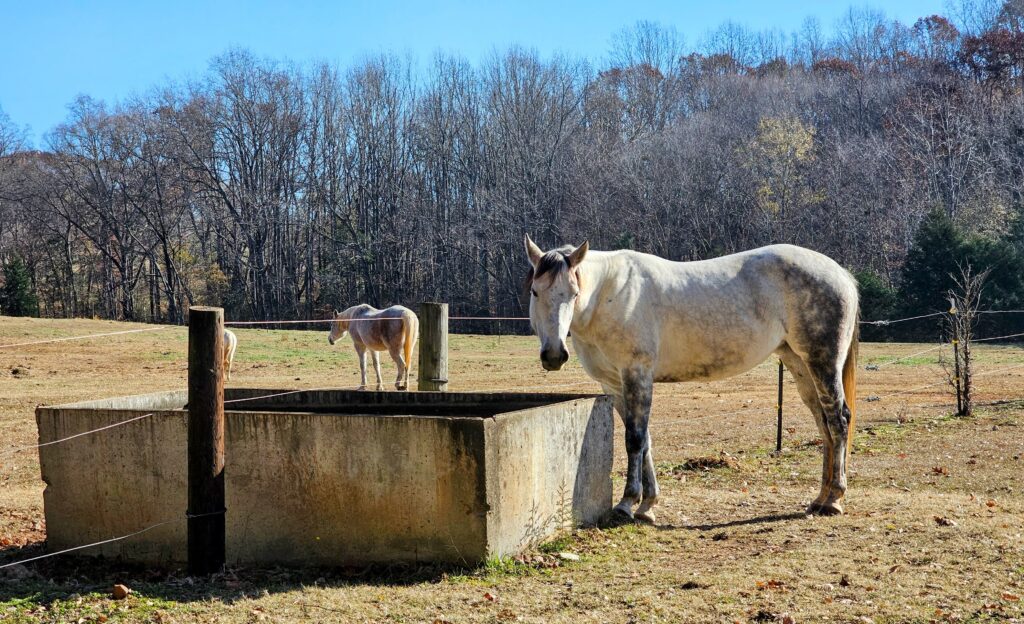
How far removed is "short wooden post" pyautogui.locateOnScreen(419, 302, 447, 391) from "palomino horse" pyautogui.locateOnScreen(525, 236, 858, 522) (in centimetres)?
169

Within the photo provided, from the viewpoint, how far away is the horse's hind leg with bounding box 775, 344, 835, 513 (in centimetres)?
687

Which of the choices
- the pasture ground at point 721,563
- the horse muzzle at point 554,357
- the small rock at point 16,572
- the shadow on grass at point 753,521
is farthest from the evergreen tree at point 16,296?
the shadow on grass at point 753,521

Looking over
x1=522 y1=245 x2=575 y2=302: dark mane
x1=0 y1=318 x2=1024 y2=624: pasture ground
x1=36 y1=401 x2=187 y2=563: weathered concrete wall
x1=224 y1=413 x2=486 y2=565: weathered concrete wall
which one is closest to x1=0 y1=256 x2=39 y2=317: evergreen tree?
x1=0 y1=318 x2=1024 y2=624: pasture ground

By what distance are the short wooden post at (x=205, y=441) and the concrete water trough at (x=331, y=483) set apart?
349 mm

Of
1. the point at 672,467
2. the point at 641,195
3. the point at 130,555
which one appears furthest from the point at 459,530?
the point at 641,195

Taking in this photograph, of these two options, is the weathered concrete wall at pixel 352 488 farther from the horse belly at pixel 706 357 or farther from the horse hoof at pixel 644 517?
the horse belly at pixel 706 357

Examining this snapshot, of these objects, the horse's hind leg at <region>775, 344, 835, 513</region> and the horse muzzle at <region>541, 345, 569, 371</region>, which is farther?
the horse's hind leg at <region>775, 344, 835, 513</region>

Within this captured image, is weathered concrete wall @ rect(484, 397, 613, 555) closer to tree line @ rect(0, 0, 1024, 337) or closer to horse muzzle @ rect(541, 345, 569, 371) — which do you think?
horse muzzle @ rect(541, 345, 569, 371)

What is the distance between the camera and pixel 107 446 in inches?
228

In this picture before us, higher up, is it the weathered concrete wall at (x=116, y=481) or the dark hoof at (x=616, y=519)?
the weathered concrete wall at (x=116, y=481)

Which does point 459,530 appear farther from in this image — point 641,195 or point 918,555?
point 641,195

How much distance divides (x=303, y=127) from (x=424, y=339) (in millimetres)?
41671

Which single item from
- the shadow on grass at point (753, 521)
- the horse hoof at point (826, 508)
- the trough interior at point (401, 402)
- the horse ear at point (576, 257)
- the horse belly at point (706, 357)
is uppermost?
the horse ear at point (576, 257)

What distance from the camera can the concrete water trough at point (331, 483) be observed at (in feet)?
17.2
